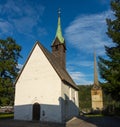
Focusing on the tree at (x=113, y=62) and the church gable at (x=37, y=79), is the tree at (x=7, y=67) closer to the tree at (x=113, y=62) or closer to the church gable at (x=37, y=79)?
the church gable at (x=37, y=79)

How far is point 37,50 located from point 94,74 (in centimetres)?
3242

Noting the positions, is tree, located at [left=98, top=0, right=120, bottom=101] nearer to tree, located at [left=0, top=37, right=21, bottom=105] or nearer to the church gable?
the church gable

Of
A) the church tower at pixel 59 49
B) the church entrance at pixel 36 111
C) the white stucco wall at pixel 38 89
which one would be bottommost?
the church entrance at pixel 36 111

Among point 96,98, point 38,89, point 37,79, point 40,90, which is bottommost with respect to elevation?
point 96,98

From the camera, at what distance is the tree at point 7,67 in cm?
3212

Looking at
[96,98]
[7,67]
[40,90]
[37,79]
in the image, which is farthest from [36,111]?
[96,98]

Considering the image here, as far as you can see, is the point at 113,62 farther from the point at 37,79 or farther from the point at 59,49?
the point at 59,49

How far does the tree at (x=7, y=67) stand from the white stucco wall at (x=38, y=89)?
6.74 m

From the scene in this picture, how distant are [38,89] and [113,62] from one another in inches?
409

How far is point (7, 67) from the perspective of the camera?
3250cm

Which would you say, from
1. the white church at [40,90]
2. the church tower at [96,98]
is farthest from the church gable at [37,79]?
the church tower at [96,98]

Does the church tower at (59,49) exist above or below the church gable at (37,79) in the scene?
above

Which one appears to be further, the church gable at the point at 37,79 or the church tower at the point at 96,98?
the church tower at the point at 96,98

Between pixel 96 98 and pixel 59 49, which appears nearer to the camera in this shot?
pixel 59 49
